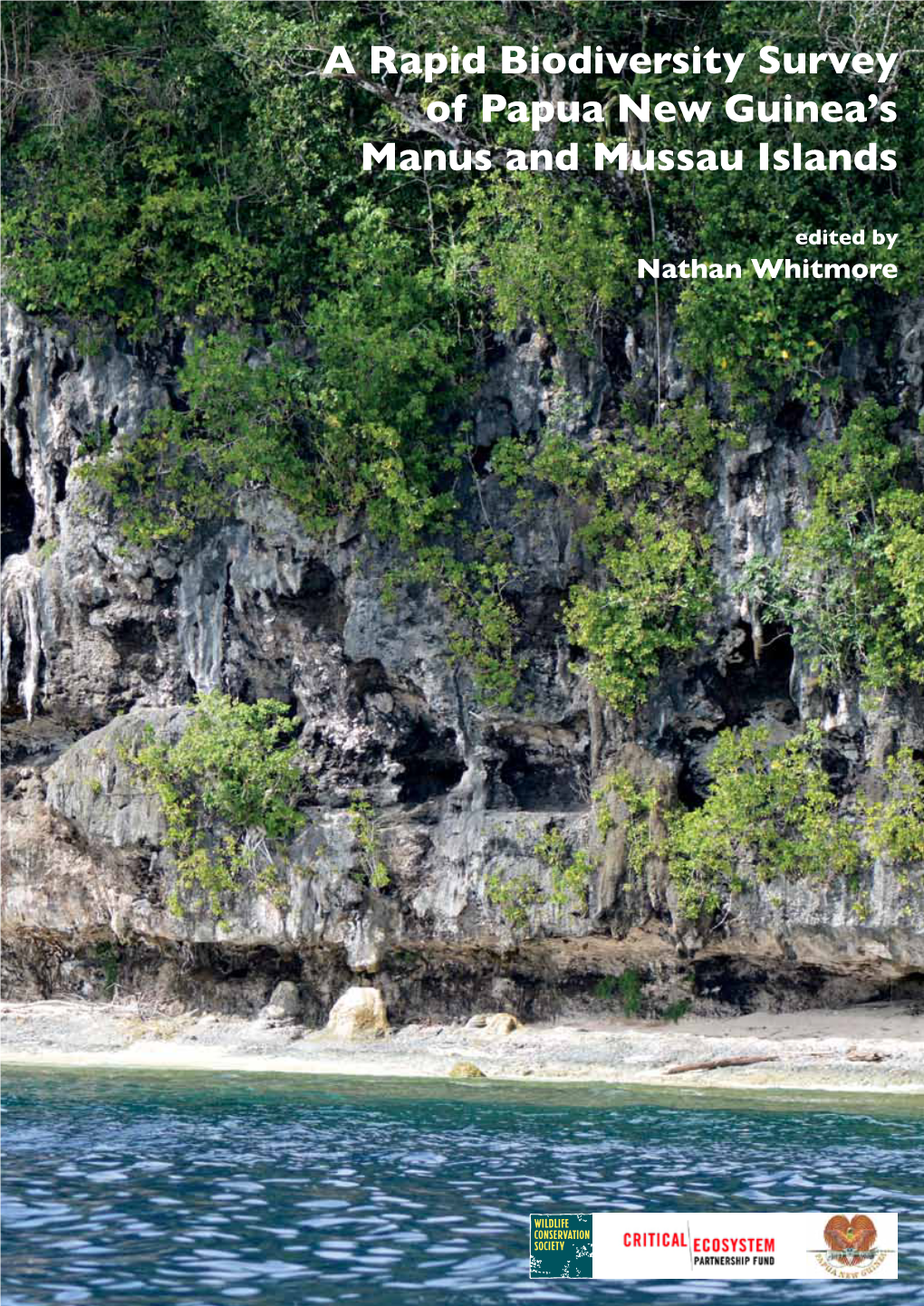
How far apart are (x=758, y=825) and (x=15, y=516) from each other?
560 inches

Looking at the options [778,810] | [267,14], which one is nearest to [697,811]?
[778,810]

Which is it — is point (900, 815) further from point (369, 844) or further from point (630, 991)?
point (369, 844)

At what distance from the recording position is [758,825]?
75.8 ft

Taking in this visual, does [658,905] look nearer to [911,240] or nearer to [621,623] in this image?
[621,623]

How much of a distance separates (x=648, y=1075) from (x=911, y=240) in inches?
475

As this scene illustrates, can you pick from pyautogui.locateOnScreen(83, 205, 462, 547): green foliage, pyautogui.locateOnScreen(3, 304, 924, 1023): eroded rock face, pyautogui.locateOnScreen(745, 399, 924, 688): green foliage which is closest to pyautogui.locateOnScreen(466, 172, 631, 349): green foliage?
pyautogui.locateOnScreen(3, 304, 924, 1023): eroded rock face

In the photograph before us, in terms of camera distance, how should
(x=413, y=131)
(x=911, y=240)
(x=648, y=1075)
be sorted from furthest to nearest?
(x=413, y=131) < (x=911, y=240) < (x=648, y=1075)

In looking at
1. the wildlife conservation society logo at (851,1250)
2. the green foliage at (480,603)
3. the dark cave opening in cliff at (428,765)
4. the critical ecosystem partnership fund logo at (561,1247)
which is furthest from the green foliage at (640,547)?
the wildlife conservation society logo at (851,1250)

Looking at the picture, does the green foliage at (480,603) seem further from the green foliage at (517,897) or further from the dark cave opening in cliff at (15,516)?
the dark cave opening in cliff at (15,516)

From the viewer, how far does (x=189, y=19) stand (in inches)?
1102

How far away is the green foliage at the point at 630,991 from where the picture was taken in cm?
2467

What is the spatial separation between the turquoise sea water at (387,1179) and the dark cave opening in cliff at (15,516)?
1110 cm

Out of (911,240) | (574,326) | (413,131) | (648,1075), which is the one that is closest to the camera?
(648,1075)

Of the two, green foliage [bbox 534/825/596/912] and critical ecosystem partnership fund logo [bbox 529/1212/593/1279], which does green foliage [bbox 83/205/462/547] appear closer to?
green foliage [bbox 534/825/596/912]
